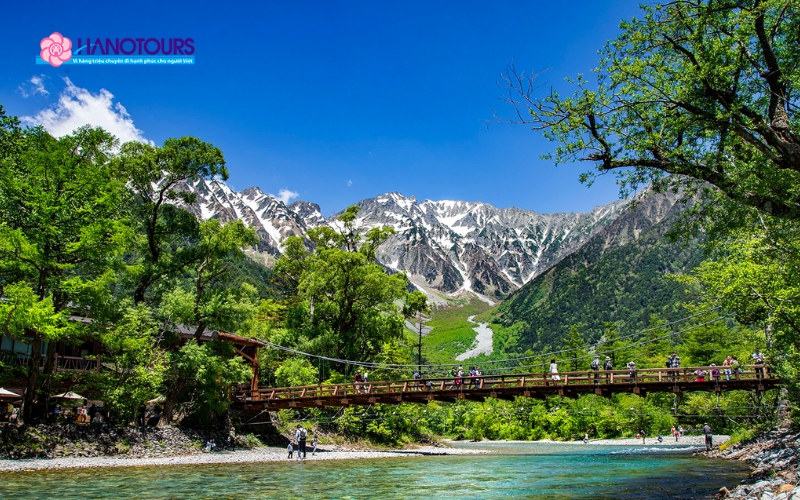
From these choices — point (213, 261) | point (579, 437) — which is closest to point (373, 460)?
point (213, 261)

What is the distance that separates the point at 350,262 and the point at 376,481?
63.2ft

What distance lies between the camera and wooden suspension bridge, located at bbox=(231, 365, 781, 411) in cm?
2256

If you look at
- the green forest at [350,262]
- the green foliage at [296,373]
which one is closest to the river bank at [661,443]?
the green forest at [350,262]

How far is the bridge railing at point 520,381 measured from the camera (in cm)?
2264

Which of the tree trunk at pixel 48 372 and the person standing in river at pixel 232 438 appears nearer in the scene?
the tree trunk at pixel 48 372

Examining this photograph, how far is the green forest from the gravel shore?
2.60m

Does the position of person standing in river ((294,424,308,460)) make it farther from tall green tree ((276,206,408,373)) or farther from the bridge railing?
tall green tree ((276,206,408,373))

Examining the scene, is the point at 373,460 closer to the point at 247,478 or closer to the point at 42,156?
the point at 247,478

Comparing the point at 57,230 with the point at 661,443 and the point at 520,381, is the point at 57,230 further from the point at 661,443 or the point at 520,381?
the point at 661,443

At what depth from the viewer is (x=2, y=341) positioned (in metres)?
27.5

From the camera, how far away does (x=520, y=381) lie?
2478 centimetres

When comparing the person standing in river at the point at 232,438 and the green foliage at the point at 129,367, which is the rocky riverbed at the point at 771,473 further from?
the person standing in river at the point at 232,438

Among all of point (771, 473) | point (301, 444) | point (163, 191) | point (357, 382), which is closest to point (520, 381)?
point (357, 382)

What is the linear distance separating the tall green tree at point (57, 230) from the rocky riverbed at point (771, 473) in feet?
67.5
